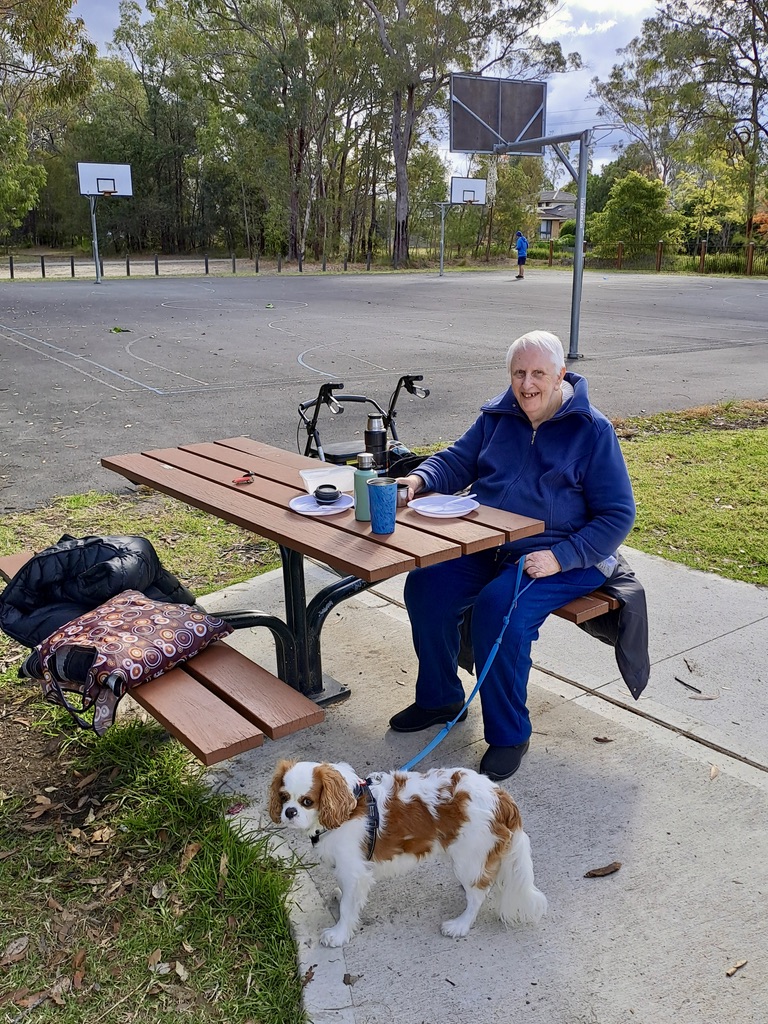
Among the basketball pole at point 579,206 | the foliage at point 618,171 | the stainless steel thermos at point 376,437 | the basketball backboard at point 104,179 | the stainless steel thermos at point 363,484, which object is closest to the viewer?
the stainless steel thermos at point 363,484

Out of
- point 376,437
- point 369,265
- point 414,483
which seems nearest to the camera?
point 414,483

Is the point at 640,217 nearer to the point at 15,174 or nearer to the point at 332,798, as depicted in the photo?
the point at 15,174

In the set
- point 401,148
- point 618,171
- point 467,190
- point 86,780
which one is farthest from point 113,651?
point 618,171

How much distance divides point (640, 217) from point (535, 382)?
4357cm

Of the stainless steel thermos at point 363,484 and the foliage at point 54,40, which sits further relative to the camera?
the foliage at point 54,40

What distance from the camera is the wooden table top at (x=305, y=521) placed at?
8.67 feet

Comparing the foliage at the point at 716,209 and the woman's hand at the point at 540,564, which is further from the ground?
the foliage at the point at 716,209

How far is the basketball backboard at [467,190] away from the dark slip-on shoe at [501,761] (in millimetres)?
38832

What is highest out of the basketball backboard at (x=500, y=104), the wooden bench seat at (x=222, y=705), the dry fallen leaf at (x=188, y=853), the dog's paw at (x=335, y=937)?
the basketball backboard at (x=500, y=104)

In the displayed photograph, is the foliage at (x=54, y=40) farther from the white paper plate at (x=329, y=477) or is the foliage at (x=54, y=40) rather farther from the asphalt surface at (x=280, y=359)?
the white paper plate at (x=329, y=477)

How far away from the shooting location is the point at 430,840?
2.23m

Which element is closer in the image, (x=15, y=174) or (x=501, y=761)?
(x=501, y=761)

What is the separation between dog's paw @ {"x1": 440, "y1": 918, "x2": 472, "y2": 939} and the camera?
2249 mm

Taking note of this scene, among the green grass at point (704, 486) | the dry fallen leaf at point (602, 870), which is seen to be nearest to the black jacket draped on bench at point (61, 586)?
the dry fallen leaf at point (602, 870)
